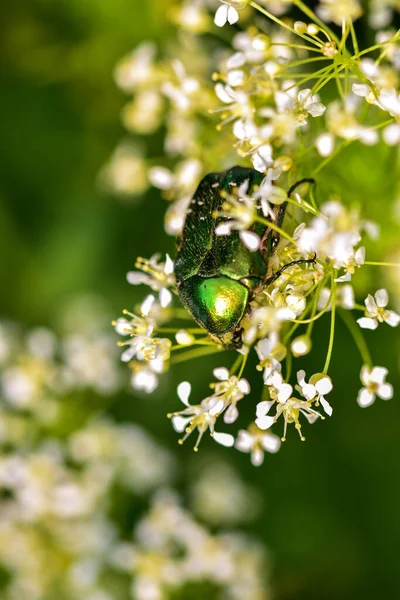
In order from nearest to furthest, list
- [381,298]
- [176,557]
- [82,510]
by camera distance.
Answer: [381,298]
[82,510]
[176,557]

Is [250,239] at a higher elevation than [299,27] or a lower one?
lower

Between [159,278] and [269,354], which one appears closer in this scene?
[269,354]

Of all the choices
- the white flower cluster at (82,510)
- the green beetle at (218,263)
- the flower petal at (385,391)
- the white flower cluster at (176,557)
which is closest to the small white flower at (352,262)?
the green beetle at (218,263)

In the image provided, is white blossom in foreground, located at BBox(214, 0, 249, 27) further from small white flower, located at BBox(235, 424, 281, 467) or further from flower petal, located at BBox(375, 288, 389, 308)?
small white flower, located at BBox(235, 424, 281, 467)

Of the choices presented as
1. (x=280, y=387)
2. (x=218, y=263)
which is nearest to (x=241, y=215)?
(x=218, y=263)

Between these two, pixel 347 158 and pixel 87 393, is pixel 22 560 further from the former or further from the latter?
pixel 347 158

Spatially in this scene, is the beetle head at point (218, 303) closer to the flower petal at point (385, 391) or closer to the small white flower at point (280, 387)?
the small white flower at point (280, 387)

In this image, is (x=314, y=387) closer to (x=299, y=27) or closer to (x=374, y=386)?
(x=374, y=386)
